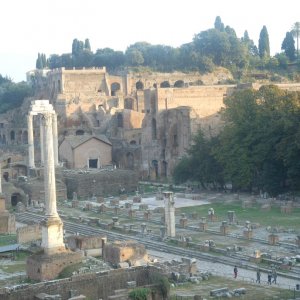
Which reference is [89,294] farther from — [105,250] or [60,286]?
[105,250]

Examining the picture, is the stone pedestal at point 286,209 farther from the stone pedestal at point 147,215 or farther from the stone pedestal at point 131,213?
the stone pedestal at point 131,213

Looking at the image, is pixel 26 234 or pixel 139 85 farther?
pixel 139 85

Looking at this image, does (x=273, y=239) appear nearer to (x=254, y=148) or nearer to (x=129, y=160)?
(x=254, y=148)

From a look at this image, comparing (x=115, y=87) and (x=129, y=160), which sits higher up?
(x=115, y=87)

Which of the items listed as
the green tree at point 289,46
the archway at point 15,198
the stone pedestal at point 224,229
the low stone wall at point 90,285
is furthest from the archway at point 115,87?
the low stone wall at point 90,285

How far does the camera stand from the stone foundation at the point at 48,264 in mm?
25266

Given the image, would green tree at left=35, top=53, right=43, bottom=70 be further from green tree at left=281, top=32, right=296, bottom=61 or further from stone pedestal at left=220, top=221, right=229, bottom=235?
stone pedestal at left=220, top=221, right=229, bottom=235

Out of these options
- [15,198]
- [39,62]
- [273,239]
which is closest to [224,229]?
[273,239]

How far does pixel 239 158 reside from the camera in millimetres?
46000

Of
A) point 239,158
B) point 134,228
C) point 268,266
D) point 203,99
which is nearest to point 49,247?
point 268,266

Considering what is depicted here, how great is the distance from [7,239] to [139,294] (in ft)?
51.9

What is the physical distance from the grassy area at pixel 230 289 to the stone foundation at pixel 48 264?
412 centimetres

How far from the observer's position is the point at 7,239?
116 feet

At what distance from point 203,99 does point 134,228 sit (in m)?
30.1
